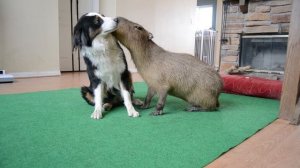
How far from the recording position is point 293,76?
1.68 metres

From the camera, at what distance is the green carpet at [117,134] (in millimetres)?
1026

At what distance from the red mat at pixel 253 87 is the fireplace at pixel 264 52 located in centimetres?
80

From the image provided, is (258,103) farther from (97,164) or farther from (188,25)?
(188,25)

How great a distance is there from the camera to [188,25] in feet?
20.6

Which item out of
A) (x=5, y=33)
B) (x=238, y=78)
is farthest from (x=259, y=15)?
(x=5, y=33)

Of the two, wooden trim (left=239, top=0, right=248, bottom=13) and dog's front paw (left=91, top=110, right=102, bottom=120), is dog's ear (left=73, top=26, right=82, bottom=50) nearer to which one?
dog's front paw (left=91, top=110, right=102, bottom=120)

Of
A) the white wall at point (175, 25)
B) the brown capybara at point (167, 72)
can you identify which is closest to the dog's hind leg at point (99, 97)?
the brown capybara at point (167, 72)

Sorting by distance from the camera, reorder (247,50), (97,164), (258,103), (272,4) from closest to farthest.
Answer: (97,164), (258,103), (272,4), (247,50)

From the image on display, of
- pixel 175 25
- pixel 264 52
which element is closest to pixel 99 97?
pixel 264 52

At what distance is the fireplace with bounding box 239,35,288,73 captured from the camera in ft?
10.3

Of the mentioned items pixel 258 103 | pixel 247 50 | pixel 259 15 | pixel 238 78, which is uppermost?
pixel 259 15

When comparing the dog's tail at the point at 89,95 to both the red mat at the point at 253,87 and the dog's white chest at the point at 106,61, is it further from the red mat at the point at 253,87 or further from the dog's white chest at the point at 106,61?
the red mat at the point at 253,87

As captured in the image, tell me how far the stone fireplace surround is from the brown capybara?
5.99ft

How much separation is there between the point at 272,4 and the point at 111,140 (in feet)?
9.73
